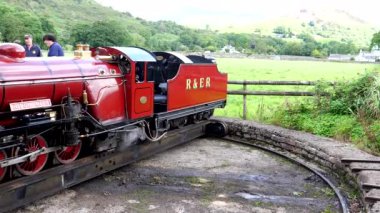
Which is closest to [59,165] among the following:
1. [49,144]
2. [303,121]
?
[49,144]

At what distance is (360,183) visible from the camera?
591cm

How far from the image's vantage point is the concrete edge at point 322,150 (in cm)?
576

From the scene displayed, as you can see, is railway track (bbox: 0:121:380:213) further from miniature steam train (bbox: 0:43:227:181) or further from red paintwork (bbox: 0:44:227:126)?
red paintwork (bbox: 0:44:227:126)

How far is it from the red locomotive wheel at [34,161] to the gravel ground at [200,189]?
42cm

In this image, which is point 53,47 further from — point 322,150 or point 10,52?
point 322,150

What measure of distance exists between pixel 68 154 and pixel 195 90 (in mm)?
3609

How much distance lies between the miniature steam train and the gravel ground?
0.51 meters

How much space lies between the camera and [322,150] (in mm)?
7746

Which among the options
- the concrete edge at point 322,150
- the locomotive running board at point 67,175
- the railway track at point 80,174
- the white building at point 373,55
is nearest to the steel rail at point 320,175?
the railway track at point 80,174

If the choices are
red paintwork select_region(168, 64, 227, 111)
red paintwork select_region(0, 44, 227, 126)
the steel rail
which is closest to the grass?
the steel rail

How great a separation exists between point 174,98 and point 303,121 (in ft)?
10.9

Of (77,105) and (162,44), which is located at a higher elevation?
(162,44)

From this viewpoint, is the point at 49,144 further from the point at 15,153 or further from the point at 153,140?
the point at 153,140

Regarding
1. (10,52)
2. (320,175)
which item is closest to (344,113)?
(320,175)
